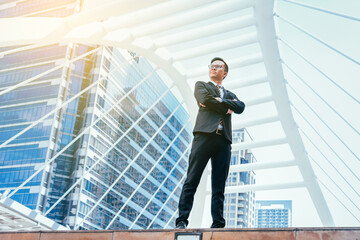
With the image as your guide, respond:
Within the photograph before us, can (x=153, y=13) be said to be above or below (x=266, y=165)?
above

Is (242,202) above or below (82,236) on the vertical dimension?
above

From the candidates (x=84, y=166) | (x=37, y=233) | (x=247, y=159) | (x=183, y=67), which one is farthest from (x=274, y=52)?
(x=247, y=159)

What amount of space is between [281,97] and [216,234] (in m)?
7.28

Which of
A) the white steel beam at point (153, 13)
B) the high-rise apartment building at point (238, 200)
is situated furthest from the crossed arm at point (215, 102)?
the high-rise apartment building at point (238, 200)

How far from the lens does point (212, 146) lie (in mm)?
3803

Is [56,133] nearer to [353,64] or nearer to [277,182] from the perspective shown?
[277,182]

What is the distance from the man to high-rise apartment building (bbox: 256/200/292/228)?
428 feet

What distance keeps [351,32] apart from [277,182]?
19.7 ft

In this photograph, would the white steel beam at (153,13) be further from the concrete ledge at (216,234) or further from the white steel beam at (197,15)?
the concrete ledge at (216,234)

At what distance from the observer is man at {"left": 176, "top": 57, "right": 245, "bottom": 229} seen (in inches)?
148

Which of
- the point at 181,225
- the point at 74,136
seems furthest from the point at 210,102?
the point at 74,136

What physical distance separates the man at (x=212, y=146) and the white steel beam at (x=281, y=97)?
16.3 feet

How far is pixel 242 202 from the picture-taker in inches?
3479

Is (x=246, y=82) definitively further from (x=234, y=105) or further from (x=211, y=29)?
(x=234, y=105)
